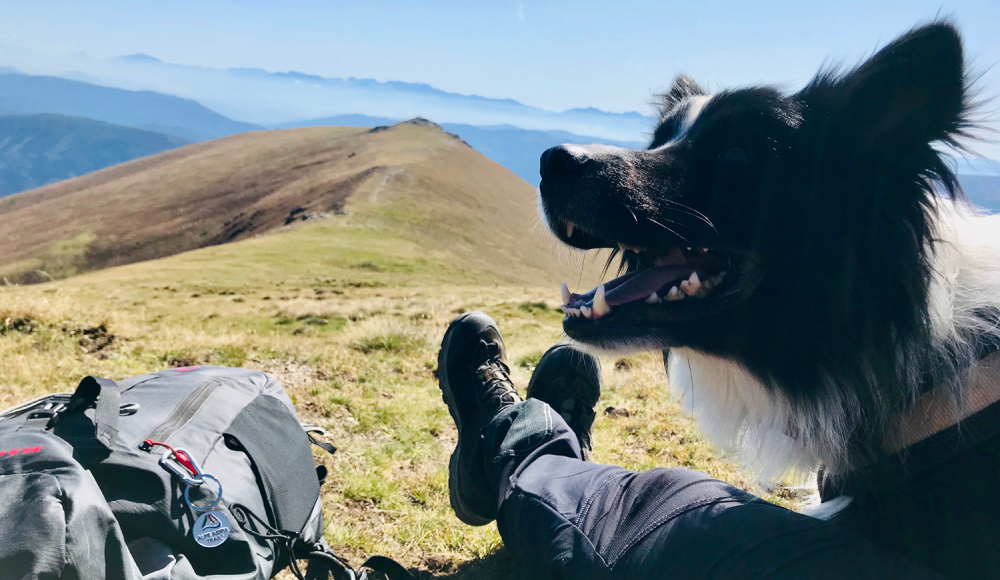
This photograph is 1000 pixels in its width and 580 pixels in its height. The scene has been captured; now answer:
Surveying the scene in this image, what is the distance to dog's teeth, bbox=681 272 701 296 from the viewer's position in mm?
2092

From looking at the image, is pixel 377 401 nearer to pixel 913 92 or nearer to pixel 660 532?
pixel 660 532

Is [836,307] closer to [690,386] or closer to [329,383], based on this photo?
[690,386]

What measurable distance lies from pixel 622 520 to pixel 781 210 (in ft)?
3.68

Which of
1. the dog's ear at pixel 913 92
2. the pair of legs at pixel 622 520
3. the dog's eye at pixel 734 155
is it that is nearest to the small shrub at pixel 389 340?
the pair of legs at pixel 622 520

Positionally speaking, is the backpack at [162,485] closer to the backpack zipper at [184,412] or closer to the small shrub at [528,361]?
the backpack zipper at [184,412]

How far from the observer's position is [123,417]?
203 centimetres

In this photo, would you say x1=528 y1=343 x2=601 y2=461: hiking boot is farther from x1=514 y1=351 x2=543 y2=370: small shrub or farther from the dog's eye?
x1=514 y1=351 x2=543 y2=370: small shrub

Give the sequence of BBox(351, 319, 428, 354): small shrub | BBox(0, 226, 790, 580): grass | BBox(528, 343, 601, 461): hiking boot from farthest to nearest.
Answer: BBox(351, 319, 428, 354): small shrub
BBox(528, 343, 601, 461): hiking boot
BBox(0, 226, 790, 580): grass

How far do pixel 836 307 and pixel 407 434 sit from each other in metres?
3.06

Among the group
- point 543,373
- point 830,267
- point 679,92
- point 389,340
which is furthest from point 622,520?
point 389,340

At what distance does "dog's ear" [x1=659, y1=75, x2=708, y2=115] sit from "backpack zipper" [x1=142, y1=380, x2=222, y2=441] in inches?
95.2

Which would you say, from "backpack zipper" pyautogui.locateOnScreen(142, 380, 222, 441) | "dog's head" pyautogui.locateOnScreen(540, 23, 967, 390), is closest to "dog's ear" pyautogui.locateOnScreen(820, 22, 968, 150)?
"dog's head" pyautogui.locateOnScreen(540, 23, 967, 390)

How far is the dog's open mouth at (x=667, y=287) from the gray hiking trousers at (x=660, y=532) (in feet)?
1.85

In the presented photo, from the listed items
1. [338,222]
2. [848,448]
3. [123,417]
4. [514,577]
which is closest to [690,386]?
[848,448]
